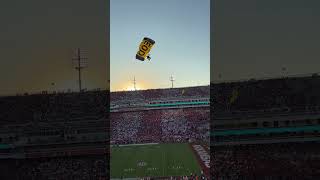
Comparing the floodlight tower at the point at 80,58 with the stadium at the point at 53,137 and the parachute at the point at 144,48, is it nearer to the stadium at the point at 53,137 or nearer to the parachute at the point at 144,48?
the stadium at the point at 53,137

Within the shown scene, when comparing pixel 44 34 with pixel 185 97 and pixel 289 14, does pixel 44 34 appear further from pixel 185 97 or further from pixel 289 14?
pixel 185 97

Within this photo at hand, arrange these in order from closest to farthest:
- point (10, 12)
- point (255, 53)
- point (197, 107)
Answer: point (10, 12)
point (255, 53)
point (197, 107)

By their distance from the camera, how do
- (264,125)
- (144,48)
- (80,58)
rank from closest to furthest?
(80,58) → (144,48) → (264,125)

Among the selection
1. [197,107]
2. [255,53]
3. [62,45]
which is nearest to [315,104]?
[255,53]

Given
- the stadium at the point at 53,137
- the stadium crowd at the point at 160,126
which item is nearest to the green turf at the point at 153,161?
the stadium crowd at the point at 160,126

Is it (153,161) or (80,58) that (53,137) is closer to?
(80,58)

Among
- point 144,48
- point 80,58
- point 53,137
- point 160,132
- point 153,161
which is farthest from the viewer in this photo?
point 160,132

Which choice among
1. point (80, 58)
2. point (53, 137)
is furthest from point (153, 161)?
point (80, 58)
